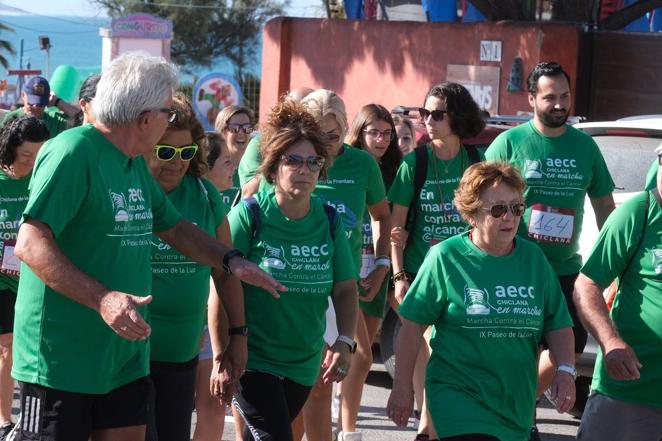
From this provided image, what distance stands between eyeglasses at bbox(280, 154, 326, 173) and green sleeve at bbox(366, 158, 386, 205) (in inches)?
65.5

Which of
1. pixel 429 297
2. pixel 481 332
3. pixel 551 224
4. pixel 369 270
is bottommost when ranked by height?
pixel 369 270

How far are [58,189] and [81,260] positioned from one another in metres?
0.27

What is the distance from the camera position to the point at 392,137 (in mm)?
7973

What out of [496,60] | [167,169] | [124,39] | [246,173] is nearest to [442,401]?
[167,169]

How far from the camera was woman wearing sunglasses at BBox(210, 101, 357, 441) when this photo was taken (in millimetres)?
5312

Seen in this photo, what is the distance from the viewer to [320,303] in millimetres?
5418

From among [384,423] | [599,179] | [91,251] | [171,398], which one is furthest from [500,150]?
[91,251]

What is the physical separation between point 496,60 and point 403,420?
15.5 meters

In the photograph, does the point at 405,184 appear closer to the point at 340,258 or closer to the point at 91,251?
the point at 340,258

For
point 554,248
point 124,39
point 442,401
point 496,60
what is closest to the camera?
point 442,401

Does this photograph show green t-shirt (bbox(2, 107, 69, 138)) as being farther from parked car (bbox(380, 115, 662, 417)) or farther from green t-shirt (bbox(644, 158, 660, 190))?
green t-shirt (bbox(644, 158, 660, 190))

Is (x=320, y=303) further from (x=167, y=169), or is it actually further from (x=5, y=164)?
(x=5, y=164)

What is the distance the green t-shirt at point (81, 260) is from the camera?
4.20 meters

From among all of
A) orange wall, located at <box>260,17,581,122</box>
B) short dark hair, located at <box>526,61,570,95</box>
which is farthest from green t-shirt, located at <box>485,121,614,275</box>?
orange wall, located at <box>260,17,581,122</box>
